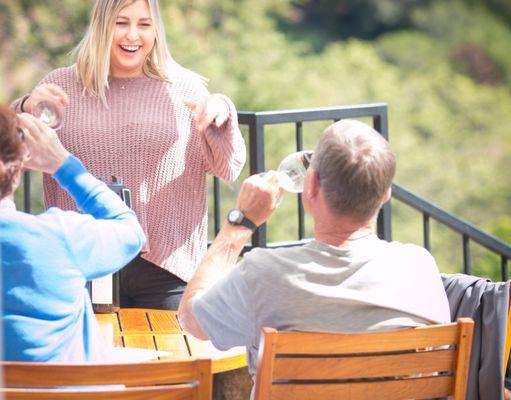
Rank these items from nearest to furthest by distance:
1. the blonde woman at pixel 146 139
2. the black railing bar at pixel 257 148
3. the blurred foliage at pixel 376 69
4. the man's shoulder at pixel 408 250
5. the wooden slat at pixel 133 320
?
the man's shoulder at pixel 408 250 → the wooden slat at pixel 133 320 → the blonde woman at pixel 146 139 → the black railing bar at pixel 257 148 → the blurred foliage at pixel 376 69

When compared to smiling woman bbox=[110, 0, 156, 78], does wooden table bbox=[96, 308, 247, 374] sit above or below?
below

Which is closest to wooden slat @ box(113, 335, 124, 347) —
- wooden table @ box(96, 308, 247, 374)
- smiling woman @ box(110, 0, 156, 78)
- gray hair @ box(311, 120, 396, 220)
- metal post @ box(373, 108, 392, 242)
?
wooden table @ box(96, 308, 247, 374)

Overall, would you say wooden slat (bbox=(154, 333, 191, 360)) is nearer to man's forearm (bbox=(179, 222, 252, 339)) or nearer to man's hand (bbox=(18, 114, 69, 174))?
man's forearm (bbox=(179, 222, 252, 339))

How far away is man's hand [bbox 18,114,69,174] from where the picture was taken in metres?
1.85

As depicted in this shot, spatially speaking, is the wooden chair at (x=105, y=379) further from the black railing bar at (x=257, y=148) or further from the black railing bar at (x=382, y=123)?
the black railing bar at (x=382, y=123)

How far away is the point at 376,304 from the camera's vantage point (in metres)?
1.76

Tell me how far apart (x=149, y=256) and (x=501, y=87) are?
16071 mm

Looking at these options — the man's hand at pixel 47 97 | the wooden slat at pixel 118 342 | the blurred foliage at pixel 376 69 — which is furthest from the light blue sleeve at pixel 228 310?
the blurred foliage at pixel 376 69

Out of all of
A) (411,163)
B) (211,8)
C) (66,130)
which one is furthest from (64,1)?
(66,130)

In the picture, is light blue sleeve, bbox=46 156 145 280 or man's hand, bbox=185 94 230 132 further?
man's hand, bbox=185 94 230 132

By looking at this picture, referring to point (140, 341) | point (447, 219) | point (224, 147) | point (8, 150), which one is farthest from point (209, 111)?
point (447, 219)

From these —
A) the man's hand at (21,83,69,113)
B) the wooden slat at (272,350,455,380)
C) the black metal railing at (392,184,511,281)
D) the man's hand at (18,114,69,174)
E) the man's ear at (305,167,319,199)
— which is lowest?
the black metal railing at (392,184,511,281)

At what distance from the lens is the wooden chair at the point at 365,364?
5.55 feet

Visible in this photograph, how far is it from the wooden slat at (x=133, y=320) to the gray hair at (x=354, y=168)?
815 millimetres
